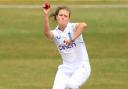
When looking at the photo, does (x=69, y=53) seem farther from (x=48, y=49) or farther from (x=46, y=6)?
(x=48, y=49)

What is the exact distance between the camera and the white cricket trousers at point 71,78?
12141mm

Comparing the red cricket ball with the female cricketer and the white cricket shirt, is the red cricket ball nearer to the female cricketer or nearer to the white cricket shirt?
the female cricketer

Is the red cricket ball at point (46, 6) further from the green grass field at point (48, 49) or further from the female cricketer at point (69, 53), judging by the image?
the green grass field at point (48, 49)

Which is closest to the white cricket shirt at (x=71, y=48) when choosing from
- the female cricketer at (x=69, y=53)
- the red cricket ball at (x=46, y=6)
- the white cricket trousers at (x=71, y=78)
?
the female cricketer at (x=69, y=53)

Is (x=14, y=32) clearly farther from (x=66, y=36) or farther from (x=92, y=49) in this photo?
(x=66, y=36)

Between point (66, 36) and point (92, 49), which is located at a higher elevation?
point (92, 49)

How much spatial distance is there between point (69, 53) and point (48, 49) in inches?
394

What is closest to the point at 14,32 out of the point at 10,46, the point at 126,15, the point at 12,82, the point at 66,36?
the point at 10,46

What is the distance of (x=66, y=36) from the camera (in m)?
12.2

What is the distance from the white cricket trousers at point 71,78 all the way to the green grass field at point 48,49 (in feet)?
13.0

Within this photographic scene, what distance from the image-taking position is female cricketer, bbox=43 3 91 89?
39.6ft

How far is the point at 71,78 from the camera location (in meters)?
12.2

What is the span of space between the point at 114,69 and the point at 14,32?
8.12m

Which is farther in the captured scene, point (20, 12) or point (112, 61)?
point (20, 12)
